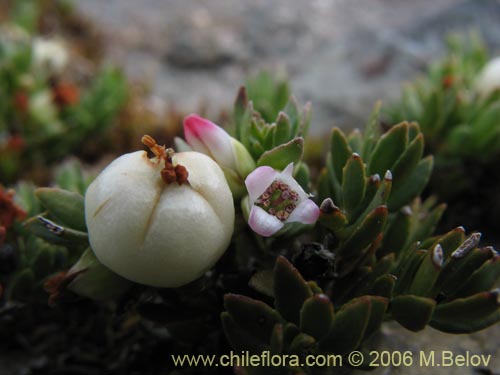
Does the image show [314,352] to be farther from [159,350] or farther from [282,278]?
[159,350]

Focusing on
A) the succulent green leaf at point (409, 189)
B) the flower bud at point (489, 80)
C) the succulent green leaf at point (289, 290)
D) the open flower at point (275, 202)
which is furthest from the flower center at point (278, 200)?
the flower bud at point (489, 80)

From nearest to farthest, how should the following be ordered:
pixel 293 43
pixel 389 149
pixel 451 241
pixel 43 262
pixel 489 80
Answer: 1. pixel 451 241
2. pixel 389 149
3. pixel 43 262
4. pixel 489 80
5. pixel 293 43

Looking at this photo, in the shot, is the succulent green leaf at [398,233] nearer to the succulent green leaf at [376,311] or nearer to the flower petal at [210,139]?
the succulent green leaf at [376,311]

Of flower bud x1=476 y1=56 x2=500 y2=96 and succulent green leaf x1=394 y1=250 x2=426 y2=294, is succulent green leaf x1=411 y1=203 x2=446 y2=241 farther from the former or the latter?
flower bud x1=476 y1=56 x2=500 y2=96

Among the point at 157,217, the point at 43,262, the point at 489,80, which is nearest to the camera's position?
the point at 157,217

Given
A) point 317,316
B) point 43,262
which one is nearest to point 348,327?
point 317,316

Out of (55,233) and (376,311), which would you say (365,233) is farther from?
(55,233)
